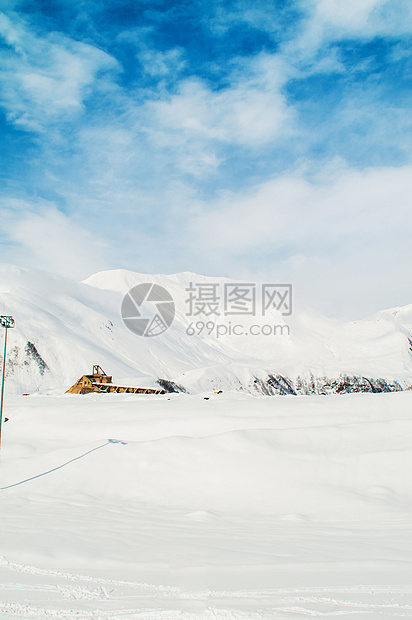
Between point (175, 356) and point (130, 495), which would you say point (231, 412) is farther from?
point (175, 356)

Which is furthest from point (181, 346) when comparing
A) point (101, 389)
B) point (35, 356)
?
point (101, 389)

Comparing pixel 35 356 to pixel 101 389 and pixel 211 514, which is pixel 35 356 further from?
pixel 211 514

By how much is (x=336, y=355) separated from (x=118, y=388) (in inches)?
2813

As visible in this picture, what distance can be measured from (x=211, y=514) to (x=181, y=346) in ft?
288

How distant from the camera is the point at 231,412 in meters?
20.3

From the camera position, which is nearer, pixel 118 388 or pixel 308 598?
pixel 308 598

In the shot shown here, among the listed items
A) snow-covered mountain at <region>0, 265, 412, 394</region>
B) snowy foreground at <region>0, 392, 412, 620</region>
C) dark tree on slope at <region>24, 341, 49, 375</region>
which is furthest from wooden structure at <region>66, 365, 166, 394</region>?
dark tree on slope at <region>24, 341, 49, 375</region>

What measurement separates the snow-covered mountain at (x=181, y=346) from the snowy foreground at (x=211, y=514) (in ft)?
95.3

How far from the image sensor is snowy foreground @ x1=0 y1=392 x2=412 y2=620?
4.25 meters

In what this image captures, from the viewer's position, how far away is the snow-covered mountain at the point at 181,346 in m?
58.7

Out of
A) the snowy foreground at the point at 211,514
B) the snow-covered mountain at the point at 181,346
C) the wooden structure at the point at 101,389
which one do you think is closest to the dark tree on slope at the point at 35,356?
the snow-covered mountain at the point at 181,346

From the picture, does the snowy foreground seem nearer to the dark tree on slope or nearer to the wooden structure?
the wooden structure

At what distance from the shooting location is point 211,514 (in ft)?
31.1

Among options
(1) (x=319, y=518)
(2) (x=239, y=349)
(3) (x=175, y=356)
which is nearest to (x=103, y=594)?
(1) (x=319, y=518)
